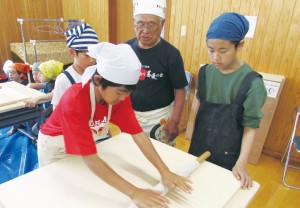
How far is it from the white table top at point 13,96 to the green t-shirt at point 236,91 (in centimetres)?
138

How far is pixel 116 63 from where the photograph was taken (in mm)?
750

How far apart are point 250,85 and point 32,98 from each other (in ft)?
5.16

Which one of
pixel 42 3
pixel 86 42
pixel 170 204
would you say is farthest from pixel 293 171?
pixel 42 3

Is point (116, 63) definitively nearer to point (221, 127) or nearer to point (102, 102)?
point (102, 102)

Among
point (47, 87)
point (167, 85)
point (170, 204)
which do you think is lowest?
point (47, 87)

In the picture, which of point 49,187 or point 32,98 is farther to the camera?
point 32,98

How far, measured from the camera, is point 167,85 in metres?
1.43

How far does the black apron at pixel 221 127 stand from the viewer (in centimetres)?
101

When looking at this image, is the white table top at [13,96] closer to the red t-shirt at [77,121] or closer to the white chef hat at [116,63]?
the red t-shirt at [77,121]

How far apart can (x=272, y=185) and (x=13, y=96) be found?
7.59 feet

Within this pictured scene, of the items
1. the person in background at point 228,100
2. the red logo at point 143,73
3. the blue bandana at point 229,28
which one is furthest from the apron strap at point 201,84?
the red logo at point 143,73

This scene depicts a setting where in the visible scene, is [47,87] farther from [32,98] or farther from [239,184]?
[239,184]

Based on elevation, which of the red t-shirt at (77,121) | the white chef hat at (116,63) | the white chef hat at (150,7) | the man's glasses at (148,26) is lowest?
the red t-shirt at (77,121)

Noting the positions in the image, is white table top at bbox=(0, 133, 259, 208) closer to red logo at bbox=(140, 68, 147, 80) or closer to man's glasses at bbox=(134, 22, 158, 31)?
red logo at bbox=(140, 68, 147, 80)
